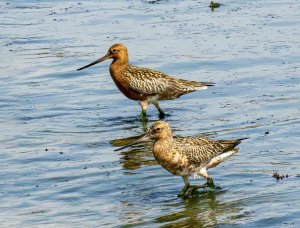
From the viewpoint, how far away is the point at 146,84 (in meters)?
19.4

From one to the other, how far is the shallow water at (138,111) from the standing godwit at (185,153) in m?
0.35

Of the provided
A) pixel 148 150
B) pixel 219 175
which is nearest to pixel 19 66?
pixel 148 150

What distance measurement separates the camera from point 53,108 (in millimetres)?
19344

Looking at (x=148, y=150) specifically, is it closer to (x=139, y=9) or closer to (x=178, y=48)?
(x=178, y=48)

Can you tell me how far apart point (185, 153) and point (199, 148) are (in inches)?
12.0

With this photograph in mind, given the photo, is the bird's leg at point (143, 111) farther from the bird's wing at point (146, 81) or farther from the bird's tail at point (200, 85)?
the bird's tail at point (200, 85)

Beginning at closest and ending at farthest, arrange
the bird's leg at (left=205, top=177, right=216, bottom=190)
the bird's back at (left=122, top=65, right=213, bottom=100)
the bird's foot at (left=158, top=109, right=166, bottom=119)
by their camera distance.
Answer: the bird's leg at (left=205, top=177, right=216, bottom=190)
the bird's foot at (left=158, top=109, right=166, bottom=119)
the bird's back at (left=122, top=65, right=213, bottom=100)

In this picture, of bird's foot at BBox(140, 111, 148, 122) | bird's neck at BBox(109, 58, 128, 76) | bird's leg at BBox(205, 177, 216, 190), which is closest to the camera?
bird's leg at BBox(205, 177, 216, 190)

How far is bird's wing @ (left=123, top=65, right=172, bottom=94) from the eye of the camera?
1934 centimetres

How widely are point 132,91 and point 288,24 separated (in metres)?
7.29

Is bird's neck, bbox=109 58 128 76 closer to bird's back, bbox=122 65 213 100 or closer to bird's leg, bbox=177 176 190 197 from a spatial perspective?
bird's back, bbox=122 65 213 100

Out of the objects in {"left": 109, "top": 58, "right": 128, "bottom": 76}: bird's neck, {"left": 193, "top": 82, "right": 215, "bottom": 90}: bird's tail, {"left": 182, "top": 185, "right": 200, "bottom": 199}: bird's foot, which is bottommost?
{"left": 182, "top": 185, "right": 200, "bottom": 199}: bird's foot

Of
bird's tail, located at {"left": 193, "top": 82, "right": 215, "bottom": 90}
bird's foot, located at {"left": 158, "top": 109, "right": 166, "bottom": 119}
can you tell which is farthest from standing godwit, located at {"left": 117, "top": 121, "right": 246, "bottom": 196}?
bird's tail, located at {"left": 193, "top": 82, "right": 215, "bottom": 90}

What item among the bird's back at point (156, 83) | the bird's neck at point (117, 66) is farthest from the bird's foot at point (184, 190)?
the bird's neck at point (117, 66)
